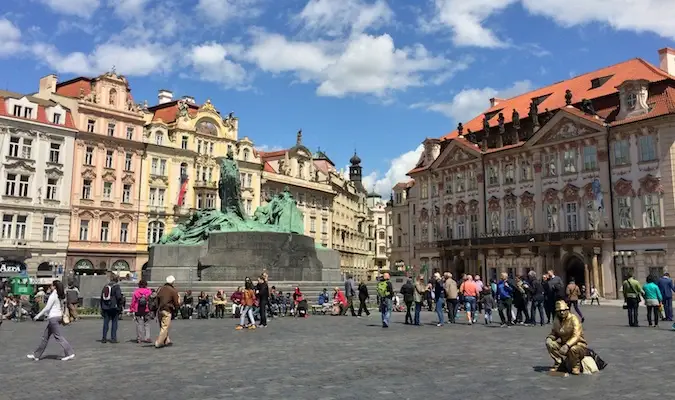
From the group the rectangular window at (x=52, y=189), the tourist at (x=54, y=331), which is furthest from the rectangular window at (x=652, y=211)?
the rectangular window at (x=52, y=189)

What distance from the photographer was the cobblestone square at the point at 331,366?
289 inches

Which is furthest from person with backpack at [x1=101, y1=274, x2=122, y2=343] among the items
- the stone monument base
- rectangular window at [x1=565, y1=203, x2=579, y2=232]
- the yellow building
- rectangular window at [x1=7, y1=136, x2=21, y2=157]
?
the yellow building

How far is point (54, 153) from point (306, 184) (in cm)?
2835

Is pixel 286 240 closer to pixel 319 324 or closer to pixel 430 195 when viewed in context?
pixel 319 324

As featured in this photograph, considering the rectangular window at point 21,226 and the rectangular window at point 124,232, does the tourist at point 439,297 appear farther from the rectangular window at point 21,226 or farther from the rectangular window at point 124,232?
the rectangular window at point 124,232

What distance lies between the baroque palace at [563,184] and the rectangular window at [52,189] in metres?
29.1

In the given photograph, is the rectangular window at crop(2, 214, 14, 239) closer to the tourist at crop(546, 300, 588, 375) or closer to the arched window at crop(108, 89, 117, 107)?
the arched window at crop(108, 89, 117, 107)

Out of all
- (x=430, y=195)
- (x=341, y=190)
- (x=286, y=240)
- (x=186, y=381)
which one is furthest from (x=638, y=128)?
(x=341, y=190)

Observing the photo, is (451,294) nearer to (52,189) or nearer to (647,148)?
(647,148)

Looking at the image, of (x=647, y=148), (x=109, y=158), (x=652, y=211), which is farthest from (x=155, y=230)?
(x=647, y=148)

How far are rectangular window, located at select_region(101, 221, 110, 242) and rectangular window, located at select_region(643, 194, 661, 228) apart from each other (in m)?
38.1

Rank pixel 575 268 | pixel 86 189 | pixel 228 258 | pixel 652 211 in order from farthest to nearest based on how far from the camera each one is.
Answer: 1. pixel 86 189
2. pixel 575 268
3. pixel 652 211
4. pixel 228 258

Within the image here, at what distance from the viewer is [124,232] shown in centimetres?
4828

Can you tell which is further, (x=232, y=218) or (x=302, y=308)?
(x=232, y=218)
